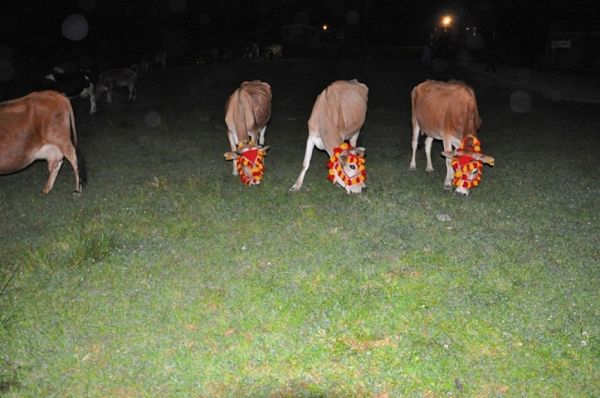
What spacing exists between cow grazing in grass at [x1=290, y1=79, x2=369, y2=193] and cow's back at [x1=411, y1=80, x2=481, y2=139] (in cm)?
126

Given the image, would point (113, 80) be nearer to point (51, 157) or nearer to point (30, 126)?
point (51, 157)

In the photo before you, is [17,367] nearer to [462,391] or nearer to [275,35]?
[462,391]

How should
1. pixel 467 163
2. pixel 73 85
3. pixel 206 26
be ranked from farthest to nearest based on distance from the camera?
pixel 206 26 → pixel 73 85 → pixel 467 163

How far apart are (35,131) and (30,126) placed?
11 cm

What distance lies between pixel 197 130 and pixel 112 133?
2347mm

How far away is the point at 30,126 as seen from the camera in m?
7.83

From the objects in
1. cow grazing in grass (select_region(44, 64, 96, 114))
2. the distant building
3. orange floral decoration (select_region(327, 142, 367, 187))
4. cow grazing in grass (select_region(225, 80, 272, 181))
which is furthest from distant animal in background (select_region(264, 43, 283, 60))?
orange floral decoration (select_region(327, 142, 367, 187))

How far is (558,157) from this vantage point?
11.0 m

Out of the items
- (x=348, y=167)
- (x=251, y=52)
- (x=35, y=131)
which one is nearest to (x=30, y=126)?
(x=35, y=131)

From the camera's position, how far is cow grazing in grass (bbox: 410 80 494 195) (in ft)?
26.5

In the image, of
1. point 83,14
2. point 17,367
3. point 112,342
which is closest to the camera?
point 17,367

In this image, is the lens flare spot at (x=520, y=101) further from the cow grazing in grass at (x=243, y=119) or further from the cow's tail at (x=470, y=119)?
the cow grazing in grass at (x=243, y=119)

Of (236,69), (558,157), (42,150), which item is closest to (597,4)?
(236,69)

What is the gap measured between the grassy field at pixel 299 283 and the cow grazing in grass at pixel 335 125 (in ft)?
1.92
